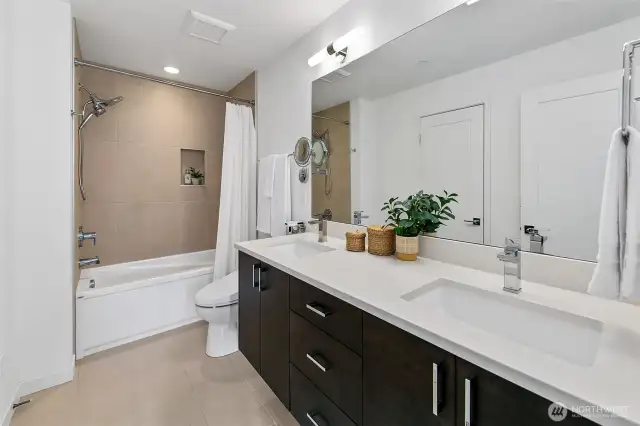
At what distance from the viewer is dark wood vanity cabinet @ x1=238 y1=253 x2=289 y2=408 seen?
1326mm

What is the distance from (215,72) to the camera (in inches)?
113

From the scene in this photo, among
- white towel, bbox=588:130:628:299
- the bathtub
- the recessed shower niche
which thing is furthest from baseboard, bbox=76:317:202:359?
white towel, bbox=588:130:628:299

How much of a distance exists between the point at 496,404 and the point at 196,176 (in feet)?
11.0

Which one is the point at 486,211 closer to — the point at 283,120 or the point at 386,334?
the point at 386,334

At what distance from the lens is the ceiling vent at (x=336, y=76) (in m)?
1.83

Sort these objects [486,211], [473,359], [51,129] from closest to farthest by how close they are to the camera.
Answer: [473,359]
[486,211]
[51,129]

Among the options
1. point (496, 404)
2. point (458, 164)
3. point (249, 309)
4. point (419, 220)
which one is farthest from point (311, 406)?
point (458, 164)

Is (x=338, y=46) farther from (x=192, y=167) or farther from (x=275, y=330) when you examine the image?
(x=192, y=167)

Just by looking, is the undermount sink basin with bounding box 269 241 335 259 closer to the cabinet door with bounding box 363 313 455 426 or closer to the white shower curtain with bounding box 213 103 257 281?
the cabinet door with bounding box 363 313 455 426

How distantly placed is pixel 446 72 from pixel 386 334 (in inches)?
46.3

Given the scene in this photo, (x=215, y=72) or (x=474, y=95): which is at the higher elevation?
(x=215, y=72)

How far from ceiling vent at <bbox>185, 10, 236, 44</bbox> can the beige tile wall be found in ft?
3.00

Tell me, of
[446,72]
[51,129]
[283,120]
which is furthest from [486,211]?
→ [51,129]

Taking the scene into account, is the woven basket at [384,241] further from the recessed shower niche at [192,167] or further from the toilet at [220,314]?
the recessed shower niche at [192,167]
